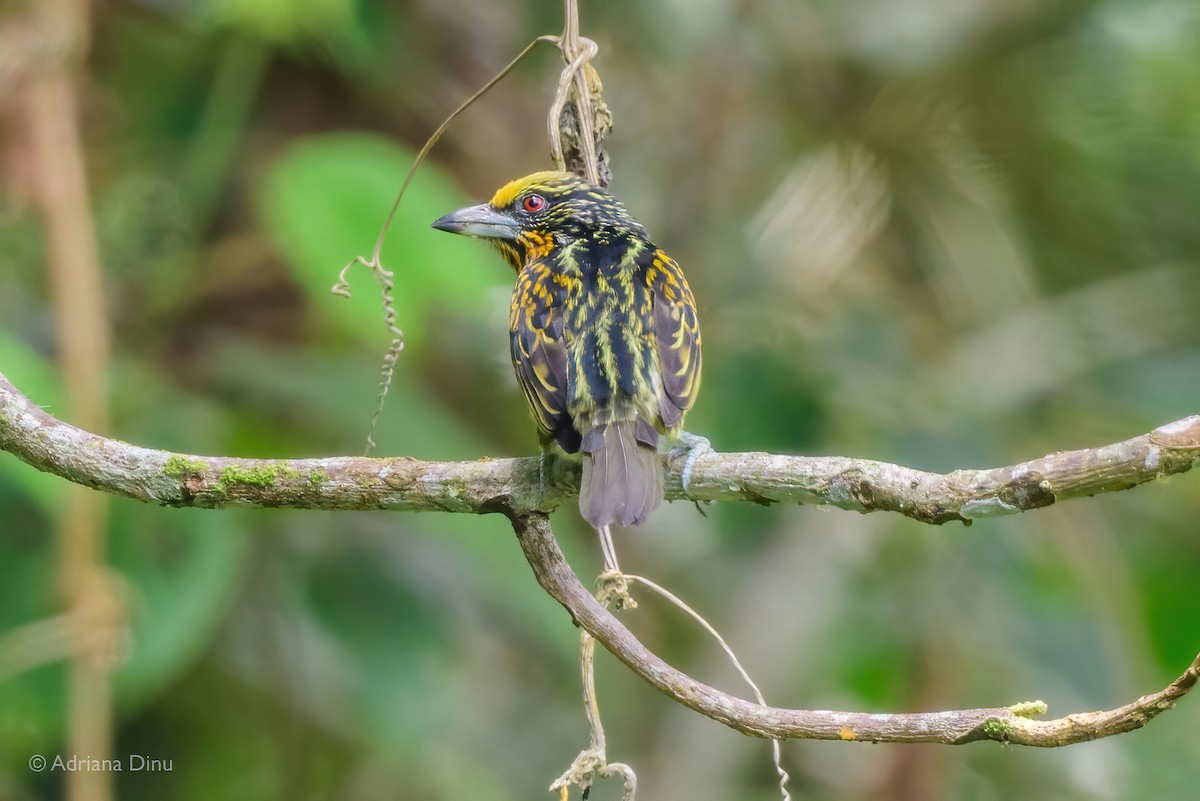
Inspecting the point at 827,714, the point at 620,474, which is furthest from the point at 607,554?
the point at 827,714

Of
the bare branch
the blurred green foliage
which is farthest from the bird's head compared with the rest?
the bare branch

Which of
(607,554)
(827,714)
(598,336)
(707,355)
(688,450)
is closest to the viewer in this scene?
(827,714)

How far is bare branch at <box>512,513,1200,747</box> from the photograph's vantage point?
6.72ft

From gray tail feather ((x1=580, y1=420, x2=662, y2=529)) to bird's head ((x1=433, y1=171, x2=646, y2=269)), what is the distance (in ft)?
2.75

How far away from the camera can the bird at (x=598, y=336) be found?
9.54 ft

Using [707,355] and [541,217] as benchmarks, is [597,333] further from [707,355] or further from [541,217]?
[707,355]

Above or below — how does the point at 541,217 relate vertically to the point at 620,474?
above

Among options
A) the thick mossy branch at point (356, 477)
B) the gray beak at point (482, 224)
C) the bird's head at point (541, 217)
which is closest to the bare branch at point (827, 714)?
the thick mossy branch at point (356, 477)

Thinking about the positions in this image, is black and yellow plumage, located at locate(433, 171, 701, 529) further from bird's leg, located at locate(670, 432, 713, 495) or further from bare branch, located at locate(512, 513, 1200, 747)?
bare branch, located at locate(512, 513, 1200, 747)

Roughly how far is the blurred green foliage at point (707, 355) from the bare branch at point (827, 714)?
6.10 ft

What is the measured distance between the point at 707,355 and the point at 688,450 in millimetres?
2538

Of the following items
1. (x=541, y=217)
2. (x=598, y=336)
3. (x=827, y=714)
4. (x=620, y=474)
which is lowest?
(x=827, y=714)

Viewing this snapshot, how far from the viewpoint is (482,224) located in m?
3.88

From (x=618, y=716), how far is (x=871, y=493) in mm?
4875
